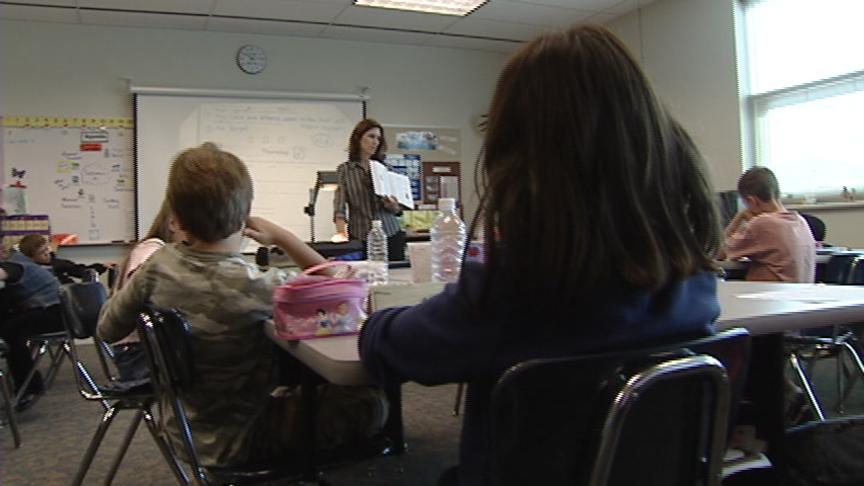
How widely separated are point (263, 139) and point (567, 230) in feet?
17.3

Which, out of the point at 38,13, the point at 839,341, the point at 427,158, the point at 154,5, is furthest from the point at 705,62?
the point at 38,13

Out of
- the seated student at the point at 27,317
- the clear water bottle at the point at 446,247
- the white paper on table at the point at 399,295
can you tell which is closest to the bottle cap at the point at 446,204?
the clear water bottle at the point at 446,247

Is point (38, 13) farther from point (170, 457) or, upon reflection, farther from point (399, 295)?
point (399, 295)

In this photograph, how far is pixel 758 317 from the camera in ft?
3.41

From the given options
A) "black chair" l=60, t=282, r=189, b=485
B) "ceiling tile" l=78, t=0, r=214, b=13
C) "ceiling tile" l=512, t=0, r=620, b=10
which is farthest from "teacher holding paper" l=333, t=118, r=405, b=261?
A: "ceiling tile" l=512, t=0, r=620, b=10

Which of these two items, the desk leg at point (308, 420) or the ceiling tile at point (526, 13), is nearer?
the desk leg at point (308, 420)

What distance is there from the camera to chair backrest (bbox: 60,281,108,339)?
6.33 ft

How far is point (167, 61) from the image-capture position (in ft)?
17.9

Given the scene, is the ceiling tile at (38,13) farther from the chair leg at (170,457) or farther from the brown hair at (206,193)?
the chair leg at (170,457)

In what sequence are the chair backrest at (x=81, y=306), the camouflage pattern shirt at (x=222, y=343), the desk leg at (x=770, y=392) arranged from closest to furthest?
the desk leg at (x=770, y=392) → the camouflage pattern shirt at (x=222, y=343) → the chair backrest at (x=81, y=306)

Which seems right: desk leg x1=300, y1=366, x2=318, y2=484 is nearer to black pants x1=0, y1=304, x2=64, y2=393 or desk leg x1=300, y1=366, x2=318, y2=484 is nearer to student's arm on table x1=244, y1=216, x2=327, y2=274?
student's arm on table x1=244, y1=216, x2=327, y2=274

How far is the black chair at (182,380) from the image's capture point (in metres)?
1.25

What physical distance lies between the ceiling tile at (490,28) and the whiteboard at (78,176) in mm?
2878

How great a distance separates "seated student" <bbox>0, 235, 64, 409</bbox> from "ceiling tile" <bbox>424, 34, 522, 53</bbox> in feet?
12.5
